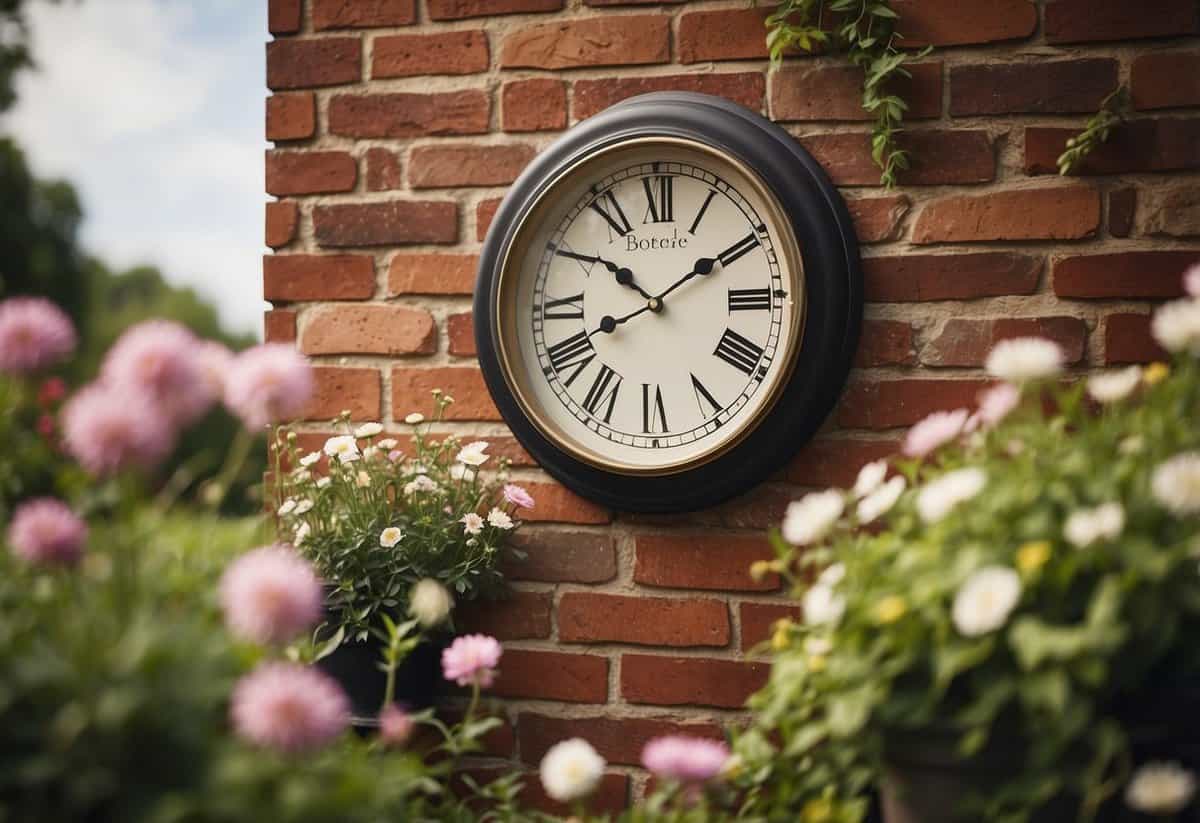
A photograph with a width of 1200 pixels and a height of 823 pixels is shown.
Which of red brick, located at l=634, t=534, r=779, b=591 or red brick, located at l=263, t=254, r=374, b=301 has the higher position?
red brick, located at l=263, t=254, r=374, b=301

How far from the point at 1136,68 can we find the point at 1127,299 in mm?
312

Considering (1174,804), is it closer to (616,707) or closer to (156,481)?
(616,707)

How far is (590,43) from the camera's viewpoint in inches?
60.4

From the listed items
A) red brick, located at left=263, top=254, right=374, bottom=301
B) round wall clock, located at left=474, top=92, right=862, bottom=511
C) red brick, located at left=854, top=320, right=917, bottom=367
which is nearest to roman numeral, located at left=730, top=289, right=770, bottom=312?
round wall clock, located at left=474, top=92, right=862, bottom=511

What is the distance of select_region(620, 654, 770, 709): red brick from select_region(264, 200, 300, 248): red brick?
2.92 feet

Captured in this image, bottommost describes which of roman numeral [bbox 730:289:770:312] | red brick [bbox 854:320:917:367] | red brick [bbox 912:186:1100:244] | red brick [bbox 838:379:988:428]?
red brick [bbox 838:379:988:428]

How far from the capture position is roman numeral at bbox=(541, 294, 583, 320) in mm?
1495

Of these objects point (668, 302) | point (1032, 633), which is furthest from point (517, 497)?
point (1032, 633)

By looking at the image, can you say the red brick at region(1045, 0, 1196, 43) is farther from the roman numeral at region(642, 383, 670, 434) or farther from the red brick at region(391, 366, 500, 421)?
the red brick at region(391, 366, 500, 421)

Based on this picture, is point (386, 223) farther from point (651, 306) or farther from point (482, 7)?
point (651, 306)

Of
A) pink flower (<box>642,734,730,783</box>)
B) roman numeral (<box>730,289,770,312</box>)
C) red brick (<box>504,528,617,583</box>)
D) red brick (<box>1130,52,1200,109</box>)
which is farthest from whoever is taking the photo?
red brick (<box>504,528,617,583</box>)

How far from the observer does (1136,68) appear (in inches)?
52.2

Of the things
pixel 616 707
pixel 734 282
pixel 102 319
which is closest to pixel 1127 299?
pixel 734 282

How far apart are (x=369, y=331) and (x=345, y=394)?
0.11 meters
